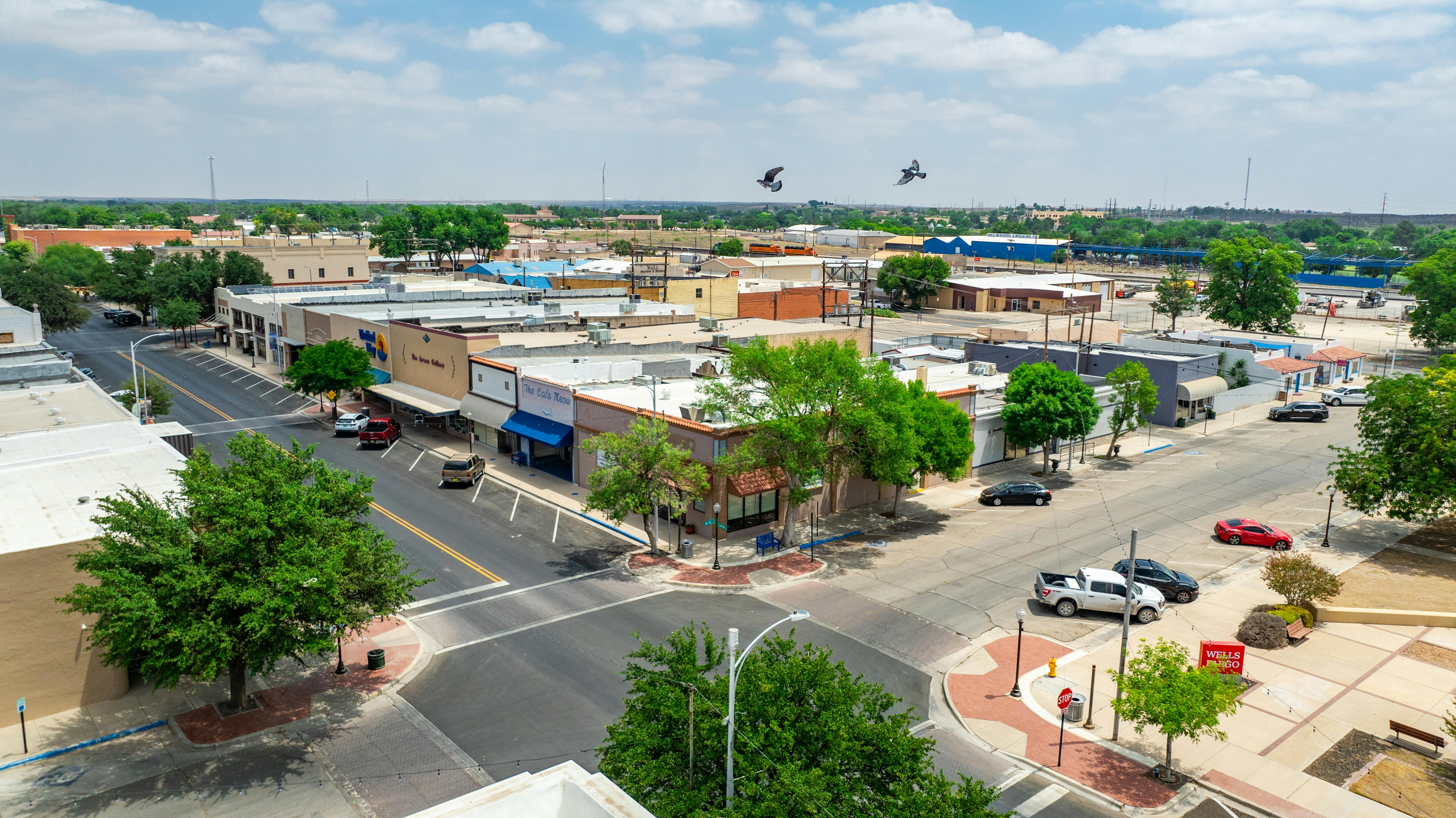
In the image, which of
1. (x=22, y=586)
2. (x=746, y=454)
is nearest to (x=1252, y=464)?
(x=746, y=454)

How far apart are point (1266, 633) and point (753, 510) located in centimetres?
1963

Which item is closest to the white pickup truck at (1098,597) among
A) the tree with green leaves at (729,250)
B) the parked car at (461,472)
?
the parked car at (461,472)

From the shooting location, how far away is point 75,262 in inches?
4828

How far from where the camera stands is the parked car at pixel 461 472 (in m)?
45.2

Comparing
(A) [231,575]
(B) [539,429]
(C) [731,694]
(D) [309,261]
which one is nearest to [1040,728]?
(C) [731,694]

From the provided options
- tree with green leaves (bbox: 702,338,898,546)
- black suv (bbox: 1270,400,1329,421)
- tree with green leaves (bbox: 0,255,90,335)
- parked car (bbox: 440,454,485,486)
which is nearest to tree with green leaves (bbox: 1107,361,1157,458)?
black suv (bbox: 1270,400,1329,421)

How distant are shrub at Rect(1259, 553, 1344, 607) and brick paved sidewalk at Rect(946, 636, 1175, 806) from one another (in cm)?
873

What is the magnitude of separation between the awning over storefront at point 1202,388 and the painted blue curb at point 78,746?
63097 mm

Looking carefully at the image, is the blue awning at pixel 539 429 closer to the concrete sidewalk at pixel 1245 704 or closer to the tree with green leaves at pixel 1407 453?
the concrete sidewalk at pixel 1245 704

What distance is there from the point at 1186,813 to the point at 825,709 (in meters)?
10.5

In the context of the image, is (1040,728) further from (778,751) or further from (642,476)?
(642,476)

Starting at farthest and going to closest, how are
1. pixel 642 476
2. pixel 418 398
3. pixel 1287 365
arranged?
pixel 1287 365 → pixel 418 398 → pixel 642 476

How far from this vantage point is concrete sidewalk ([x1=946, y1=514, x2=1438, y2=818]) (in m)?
21.9

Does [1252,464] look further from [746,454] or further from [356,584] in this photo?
[356,584]
